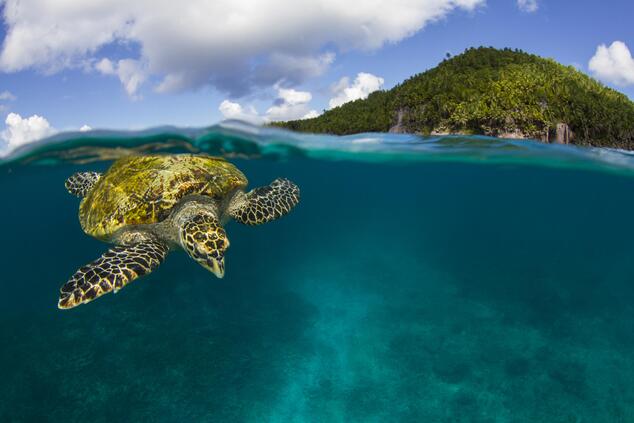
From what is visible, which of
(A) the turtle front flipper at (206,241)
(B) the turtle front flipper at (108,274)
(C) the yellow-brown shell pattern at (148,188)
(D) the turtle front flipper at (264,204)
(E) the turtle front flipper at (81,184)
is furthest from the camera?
(E) the turtle front flipper at (81,184)

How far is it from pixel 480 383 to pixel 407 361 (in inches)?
57.4

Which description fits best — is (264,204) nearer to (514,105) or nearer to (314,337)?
(314,337)

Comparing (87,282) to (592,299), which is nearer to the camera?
(87,282)

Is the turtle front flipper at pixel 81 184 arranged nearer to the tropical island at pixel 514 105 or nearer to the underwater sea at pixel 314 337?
the underwater sea at pixel 314 337

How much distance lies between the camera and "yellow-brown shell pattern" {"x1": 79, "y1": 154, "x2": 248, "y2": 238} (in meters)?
6.95

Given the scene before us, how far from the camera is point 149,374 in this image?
7172 mm

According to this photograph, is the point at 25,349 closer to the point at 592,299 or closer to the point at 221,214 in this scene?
the point at 221,214

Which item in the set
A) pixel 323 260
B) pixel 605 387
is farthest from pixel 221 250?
pixel 323 260

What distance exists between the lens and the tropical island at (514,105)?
30.1 meters

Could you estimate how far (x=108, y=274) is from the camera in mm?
5289

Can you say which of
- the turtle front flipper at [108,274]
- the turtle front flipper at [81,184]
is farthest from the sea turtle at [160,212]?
the turtle front flipper at [81,184]

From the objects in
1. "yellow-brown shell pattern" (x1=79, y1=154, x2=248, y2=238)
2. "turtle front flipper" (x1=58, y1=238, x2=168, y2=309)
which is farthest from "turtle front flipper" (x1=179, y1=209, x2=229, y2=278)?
"yellow-brown shell pattern" (x1=79, y1=154, x2=248, y2=238)

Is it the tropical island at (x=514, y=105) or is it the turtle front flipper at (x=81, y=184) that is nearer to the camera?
the turtle front flipper at (x=81, y=184)

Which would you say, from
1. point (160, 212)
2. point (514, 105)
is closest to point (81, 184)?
point (160, 212)
